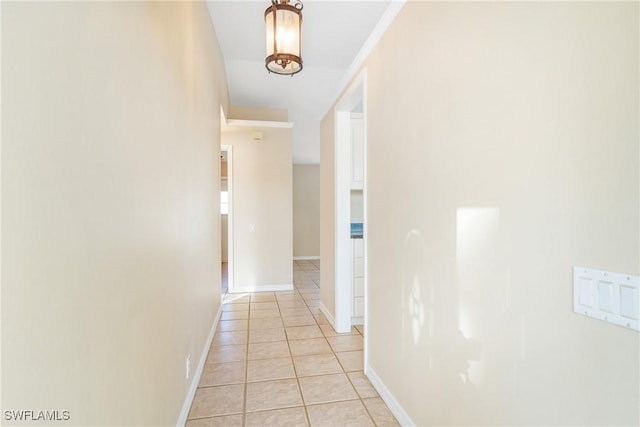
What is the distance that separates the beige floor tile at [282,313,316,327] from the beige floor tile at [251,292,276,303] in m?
0.83

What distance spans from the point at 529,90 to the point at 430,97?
60 centimetres

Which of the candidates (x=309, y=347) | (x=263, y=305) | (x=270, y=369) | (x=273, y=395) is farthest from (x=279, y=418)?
(x=263, y=305)

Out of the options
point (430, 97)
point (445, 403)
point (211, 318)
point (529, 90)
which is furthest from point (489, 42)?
point (211, 318)

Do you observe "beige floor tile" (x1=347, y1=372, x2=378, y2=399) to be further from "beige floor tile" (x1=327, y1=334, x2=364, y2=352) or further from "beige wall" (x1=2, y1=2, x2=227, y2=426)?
"beige wall" (x1=2, y1=2, x2=227, y2=426)

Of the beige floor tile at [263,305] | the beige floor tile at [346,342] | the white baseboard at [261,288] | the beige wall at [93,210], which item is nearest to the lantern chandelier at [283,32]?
the beige wall at [93,210]

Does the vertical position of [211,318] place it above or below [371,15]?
below

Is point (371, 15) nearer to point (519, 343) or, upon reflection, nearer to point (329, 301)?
point (519, 343)

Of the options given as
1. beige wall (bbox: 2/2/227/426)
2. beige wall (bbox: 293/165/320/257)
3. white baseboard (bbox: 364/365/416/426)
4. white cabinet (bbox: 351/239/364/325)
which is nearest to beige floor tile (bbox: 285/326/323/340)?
white cabinet (bbox: 351/239/364/325)

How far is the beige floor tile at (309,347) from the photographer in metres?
2.80

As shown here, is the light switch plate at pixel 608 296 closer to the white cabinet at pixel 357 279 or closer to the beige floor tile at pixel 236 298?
the white cabinet at pixel 357 279

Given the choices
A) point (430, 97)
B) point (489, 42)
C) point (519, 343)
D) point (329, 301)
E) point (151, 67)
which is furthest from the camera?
point (329, 301)

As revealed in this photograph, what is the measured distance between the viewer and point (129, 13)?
3.48ft

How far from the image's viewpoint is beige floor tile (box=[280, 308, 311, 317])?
3836mm

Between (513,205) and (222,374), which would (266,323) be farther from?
(513,205)
